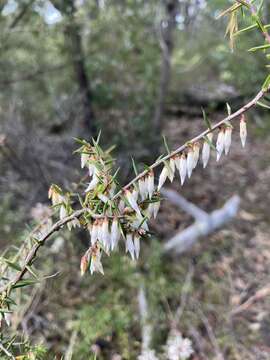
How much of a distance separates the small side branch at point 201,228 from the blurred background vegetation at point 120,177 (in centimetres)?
10

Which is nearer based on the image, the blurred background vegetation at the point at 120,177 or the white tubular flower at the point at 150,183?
the white tubular flower at the point at 150,183

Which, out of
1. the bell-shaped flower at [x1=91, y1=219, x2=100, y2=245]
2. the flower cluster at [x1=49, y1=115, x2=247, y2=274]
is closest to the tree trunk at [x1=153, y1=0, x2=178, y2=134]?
the flower cluster at [x1=49, y1=115, x2=247, y2=274]

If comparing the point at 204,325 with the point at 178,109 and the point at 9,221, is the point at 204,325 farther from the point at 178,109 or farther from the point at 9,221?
the point at 178,109

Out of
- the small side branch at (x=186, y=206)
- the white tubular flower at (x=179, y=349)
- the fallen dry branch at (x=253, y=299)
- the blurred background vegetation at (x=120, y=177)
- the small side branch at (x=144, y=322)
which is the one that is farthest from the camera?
Answer: the small side branch at (x=186, y=206)

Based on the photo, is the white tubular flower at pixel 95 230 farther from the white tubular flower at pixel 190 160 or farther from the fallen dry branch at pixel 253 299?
the fallen dry branch at pixel 253 299

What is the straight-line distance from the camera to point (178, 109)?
6.30m

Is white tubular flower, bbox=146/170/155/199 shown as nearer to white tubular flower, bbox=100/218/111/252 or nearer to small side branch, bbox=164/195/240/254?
white tubular flower, bbox=100/218/111/252

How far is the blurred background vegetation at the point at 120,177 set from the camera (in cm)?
262

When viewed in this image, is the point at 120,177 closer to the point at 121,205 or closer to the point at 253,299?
the point at 253,299

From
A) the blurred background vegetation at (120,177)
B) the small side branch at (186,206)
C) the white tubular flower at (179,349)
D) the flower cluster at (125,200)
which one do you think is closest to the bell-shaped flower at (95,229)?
the flower cluster at (125,200)

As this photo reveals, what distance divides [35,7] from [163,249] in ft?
7.02

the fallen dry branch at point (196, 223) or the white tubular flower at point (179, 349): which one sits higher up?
the fallen dry branch at point (196, 223)

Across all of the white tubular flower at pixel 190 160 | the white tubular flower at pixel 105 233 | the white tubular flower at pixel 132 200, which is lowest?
the white tubular flower at pixel 105 233

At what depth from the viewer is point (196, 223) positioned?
11.6ft
